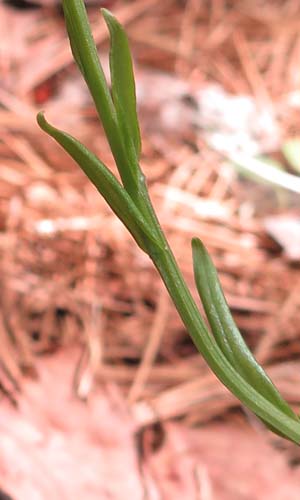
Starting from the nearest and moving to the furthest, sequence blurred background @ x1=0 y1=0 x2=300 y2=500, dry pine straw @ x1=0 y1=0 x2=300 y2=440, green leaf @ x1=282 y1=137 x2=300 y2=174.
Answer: blurred background @ x1=0 y1=0 x2=300 y2=500
dry pine straw @ x1=0 y1=0 x2=300 y2=440
green leaf @ x1=282 y1=137 x2=300 y2=174

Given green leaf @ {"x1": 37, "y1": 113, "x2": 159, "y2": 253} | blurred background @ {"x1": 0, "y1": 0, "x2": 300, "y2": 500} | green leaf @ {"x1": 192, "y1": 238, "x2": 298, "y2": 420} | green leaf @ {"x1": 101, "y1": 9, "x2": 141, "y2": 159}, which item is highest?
green leaf @ {"x1": 101, "y1": 9, "x2": 141, "y2": 159}

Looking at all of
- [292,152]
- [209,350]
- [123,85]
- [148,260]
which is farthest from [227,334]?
[292,152]

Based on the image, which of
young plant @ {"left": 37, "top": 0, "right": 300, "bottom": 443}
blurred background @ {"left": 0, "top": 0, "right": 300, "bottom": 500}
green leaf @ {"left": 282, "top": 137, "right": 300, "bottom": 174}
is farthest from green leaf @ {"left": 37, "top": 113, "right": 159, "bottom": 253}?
green leaf @ {"left": 282, "top": 137, "right": 300, "bottom": 174}

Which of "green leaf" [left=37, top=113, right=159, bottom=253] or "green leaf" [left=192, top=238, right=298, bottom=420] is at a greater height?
"green leaf" [left=37, top=113, right=159, bottom=253]

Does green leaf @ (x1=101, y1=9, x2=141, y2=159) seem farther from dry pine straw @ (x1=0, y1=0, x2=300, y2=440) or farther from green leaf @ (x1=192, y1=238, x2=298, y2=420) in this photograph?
dry pine straw @ (x1=0, y1=0, x2=300, y2=440)

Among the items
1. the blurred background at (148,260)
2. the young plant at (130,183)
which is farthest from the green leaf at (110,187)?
the blurred background at (148,260)

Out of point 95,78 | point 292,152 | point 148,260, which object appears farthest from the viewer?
point 292,152

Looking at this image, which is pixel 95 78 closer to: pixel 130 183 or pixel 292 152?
pixel 130 183
